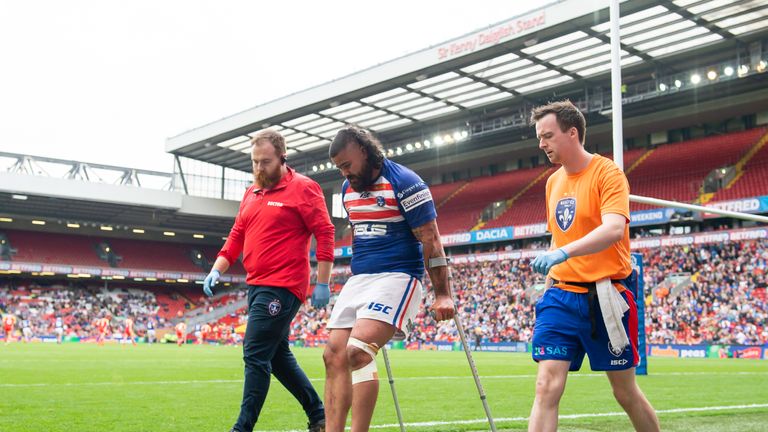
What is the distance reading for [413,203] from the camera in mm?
4551

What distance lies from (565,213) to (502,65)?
30941 mm

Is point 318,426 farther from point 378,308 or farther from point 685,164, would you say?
point 685,164

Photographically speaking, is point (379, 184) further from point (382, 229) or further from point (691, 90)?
point (691, 90)

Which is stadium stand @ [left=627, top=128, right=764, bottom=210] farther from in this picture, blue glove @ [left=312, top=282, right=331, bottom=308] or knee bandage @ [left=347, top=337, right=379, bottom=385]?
knee bandage @ [left=347, top=337, right=379, bottom=385]

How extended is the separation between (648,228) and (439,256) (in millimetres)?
35760

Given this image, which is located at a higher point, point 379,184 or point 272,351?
point 379,184

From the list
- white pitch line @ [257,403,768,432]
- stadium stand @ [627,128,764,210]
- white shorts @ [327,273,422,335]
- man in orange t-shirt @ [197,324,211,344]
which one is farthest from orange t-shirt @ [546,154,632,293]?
man in orange t-shirt @ [197,324,211,344]

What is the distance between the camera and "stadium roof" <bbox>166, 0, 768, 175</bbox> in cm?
2902

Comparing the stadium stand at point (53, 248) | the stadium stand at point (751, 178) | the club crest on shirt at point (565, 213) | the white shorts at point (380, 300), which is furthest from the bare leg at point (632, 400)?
the stadium stand at point (53, 248)

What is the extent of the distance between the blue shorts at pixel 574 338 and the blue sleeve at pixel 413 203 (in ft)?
3.00

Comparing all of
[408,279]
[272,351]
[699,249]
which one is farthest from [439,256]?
[699,249]

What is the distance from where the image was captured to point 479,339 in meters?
36.2

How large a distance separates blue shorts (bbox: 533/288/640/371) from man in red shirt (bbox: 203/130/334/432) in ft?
6.19

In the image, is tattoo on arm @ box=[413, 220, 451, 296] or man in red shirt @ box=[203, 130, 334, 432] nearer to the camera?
tattoo on arm @ box=[413, 220, 451, 296]
